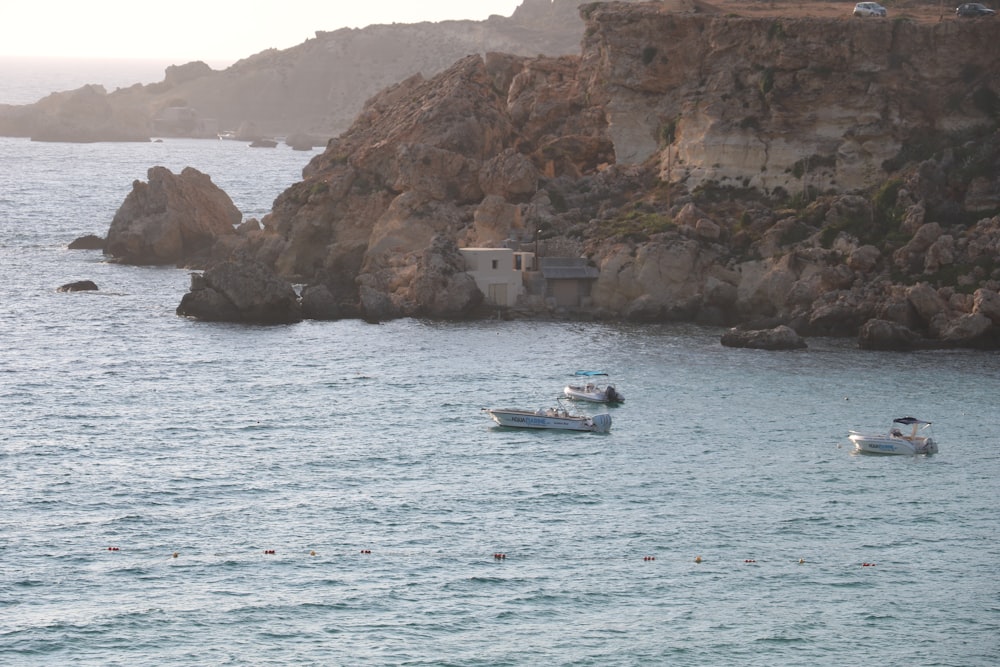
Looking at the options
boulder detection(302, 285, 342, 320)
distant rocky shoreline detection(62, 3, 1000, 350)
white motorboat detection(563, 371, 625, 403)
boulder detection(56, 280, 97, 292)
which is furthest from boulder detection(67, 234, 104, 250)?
white motorboat detection(563, 371, 625, 403)

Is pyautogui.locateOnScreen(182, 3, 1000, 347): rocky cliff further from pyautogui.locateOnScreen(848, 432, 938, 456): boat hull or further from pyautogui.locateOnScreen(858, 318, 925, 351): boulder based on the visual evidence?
pyautogui.locateOnScreen(848, 432, 938, 456): boat hull

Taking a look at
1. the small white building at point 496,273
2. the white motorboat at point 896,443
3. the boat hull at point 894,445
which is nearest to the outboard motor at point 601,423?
Result: the white motorboat at point 896,443

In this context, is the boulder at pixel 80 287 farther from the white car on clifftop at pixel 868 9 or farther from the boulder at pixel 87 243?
the white car on clifftop at pixel 868 9

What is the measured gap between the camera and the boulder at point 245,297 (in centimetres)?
12238

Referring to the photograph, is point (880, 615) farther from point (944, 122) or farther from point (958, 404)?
point (944, 122)

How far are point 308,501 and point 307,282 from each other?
6028 cm

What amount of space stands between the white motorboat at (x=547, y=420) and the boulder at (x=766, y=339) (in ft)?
69.3

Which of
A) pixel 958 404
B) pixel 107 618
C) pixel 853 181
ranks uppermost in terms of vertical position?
pixel 853 181

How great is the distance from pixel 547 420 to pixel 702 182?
1791 inches

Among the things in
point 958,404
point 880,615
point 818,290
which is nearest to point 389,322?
point 818,290

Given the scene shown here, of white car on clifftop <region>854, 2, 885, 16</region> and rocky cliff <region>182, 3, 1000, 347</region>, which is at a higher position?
white car on clifftop <region>854, 2, 885, 16</region>

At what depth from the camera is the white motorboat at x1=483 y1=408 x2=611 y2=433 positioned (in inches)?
3701

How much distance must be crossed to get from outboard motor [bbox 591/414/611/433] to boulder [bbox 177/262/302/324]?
3640 cm

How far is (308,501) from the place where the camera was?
262 ft
